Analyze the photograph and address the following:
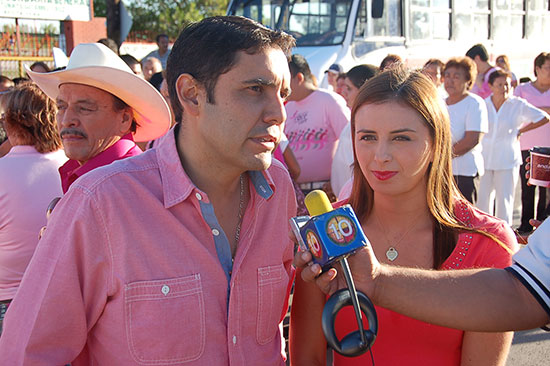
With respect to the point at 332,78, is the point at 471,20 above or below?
above

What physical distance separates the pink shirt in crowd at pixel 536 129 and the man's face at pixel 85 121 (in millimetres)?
6134

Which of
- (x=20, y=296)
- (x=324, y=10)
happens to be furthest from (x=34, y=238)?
(x=324, y=10)

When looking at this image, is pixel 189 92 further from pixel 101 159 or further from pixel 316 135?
pixel 316 135

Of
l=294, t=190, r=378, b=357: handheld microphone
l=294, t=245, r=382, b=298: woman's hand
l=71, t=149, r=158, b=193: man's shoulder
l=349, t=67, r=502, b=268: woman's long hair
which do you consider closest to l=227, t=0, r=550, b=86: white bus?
l=349, t=67, r=502, b=268: woman's long hair

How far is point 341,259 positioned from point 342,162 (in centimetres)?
368

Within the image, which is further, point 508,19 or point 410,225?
point 508,19

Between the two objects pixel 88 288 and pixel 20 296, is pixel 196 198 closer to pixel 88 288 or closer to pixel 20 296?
pixel 88 288

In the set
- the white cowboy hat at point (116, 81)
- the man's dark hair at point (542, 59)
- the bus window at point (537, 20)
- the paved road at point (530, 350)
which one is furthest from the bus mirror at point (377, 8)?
the white cowboy hat at point (116, 81)

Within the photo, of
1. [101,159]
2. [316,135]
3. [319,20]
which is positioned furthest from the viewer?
[319,20]

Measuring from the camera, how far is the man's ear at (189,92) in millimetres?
2037

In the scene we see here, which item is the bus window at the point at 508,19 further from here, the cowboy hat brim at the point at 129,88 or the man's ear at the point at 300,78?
the cowboy hat brim at the point at 129,88

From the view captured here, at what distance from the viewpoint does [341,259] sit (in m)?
1.58

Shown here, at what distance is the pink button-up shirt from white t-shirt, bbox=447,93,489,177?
4.54 metres

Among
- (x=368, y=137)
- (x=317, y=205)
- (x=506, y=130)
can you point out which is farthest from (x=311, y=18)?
(x=317, y=205)
